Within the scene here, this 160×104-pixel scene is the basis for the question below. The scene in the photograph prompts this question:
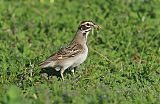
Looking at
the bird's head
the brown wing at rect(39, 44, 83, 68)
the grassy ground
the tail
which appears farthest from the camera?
the bird's head

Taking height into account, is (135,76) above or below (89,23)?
below

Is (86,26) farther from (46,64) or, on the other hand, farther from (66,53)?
(46,64)

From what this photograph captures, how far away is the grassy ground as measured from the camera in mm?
9470

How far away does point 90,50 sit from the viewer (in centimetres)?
Answer: 1373

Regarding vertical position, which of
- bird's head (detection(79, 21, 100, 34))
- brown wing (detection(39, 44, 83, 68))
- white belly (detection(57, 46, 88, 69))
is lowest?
white belly (detection(57, 46, 88, 69))

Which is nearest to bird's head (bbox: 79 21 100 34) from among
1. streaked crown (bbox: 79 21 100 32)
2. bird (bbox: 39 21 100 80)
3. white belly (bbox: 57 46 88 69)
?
streaked crown (bbox: 79 21 100 32)

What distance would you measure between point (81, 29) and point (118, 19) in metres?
3.34

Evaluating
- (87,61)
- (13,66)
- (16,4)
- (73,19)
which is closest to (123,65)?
(87,61)

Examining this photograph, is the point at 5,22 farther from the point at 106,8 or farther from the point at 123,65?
the point at 123,65

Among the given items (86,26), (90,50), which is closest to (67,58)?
(86,26)

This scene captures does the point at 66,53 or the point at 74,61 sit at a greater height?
the point at 66,53

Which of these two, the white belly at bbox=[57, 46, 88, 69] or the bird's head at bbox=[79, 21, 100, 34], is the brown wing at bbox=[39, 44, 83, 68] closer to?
the white belly at bbox=[57, 46, 88, 69]

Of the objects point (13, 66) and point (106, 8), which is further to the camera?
point (106, 8)

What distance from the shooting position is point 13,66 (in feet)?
38.1
